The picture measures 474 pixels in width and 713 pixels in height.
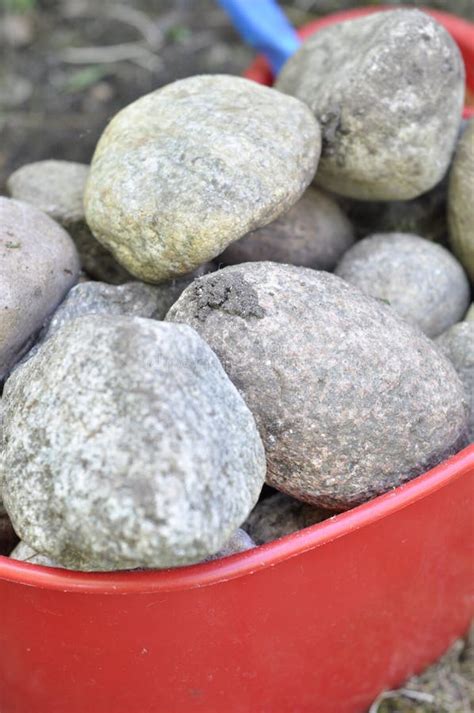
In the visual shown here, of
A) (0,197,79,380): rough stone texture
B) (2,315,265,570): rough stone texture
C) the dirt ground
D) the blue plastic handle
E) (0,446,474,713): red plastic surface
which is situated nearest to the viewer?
(2,315,265,570): rough stone texture

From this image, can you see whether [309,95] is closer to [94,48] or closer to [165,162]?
[165,162]

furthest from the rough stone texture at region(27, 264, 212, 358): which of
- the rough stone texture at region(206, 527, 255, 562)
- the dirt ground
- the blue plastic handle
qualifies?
the dirt ground

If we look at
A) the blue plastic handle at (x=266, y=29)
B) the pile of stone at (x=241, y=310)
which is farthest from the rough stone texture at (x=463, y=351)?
the blue plastic handle at (x=266, y=29)

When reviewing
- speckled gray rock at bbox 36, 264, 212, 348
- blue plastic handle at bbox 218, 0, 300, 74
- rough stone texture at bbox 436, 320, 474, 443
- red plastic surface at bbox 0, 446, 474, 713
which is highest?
blue plastic handle at bbox 218, 0, 300, 74

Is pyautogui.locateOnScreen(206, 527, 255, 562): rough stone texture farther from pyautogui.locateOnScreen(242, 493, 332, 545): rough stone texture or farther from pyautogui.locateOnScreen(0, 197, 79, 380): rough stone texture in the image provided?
pyautogui.locateOnScreen(0, 197, 79, 380): rough stone texture

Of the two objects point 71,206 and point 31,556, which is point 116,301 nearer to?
point 71,206

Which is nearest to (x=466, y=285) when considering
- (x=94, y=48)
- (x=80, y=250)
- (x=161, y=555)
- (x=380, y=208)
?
(x=380, y=208)
